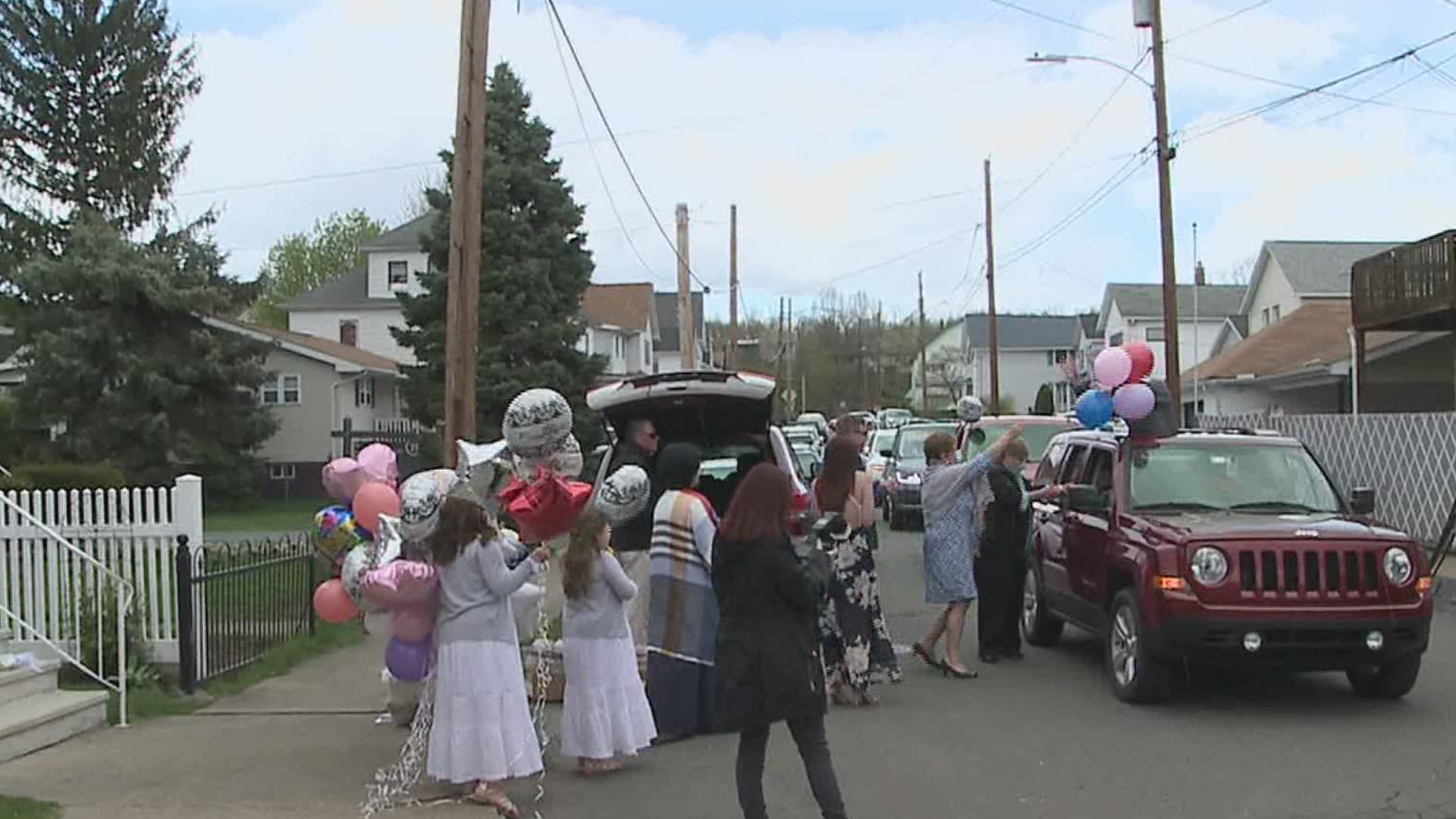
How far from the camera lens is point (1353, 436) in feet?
64.5

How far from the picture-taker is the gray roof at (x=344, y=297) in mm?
51250

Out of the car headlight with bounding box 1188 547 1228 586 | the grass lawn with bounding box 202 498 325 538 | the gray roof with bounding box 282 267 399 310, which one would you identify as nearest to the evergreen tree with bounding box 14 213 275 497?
the grass lawn with bounding box 202 498 325 538

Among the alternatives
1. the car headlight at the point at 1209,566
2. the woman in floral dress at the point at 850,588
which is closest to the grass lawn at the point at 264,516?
the woman in floral dress at the point at 850,588

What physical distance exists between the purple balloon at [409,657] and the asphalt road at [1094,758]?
95 cm

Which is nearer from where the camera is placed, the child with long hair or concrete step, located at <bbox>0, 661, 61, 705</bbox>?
the child with long hair

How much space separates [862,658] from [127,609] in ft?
16.1

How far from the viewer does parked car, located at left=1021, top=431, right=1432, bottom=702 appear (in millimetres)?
8109

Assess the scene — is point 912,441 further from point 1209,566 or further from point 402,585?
point 402,585

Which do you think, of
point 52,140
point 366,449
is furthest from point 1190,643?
point 52,140

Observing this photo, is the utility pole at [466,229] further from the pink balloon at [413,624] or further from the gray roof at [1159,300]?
the gray roof at [1159,300]

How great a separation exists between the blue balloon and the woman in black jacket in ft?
19.4

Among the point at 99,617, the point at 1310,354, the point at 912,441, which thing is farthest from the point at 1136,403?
the point at 1310,354

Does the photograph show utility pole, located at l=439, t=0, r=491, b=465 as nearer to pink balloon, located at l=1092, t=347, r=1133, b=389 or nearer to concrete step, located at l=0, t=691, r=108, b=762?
concrete step, located at l=0, t=691, r=108, b=762

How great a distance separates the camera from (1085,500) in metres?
9.42
